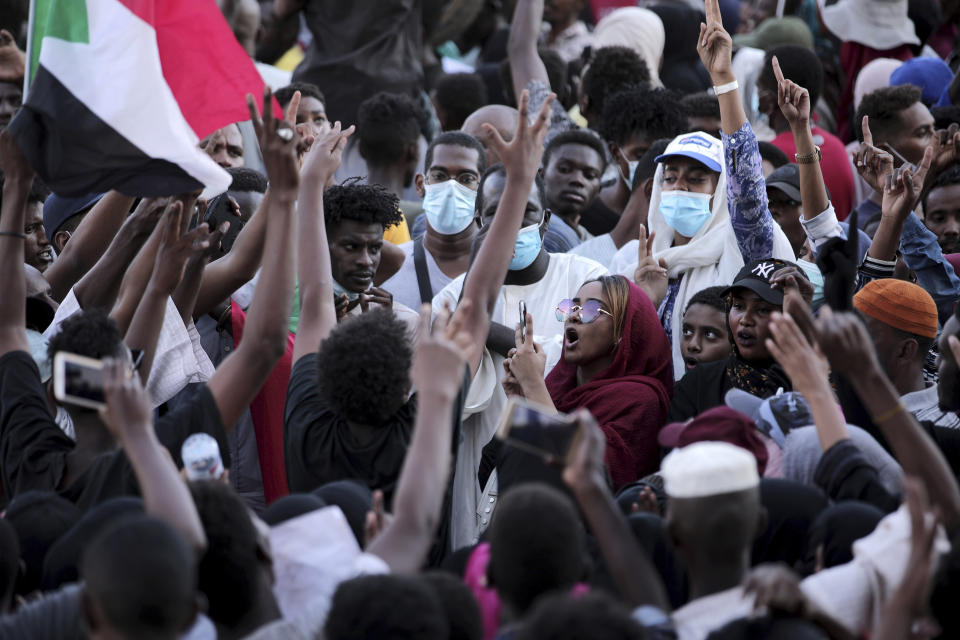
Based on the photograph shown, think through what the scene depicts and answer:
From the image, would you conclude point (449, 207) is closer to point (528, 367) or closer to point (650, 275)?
point (650, 275)

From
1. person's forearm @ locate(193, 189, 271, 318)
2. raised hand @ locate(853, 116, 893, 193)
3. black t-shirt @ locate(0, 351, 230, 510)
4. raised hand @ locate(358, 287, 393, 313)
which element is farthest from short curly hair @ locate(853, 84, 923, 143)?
black t-shirt @ locate(0, 351, 230, 510)

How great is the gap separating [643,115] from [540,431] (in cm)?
491

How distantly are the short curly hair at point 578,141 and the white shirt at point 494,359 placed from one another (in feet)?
5.30

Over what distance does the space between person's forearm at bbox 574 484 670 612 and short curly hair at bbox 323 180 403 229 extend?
3.14 m

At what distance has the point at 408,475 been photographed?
12.0ft

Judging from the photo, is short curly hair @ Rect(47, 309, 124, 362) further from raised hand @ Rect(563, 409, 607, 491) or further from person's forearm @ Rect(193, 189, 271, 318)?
raised hand @ Rect(563, 409, 607, 491)

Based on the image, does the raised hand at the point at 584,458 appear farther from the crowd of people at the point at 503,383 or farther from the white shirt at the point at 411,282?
the white shirt at the point at 411,282

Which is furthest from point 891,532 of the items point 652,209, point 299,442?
point 652,209

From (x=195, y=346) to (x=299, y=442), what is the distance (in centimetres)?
111

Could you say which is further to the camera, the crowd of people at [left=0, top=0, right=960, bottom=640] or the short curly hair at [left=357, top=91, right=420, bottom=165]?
the short curly hair at [left=357, top=91, right=420, bottom=165]

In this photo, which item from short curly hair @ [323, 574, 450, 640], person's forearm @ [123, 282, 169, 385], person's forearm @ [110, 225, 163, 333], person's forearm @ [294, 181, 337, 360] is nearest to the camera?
short curly hair @ [323, 574, 450, 640]

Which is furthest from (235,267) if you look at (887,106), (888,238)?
(887,106)

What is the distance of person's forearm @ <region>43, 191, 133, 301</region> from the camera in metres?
5.77

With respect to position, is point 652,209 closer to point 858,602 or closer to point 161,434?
point 161,434
